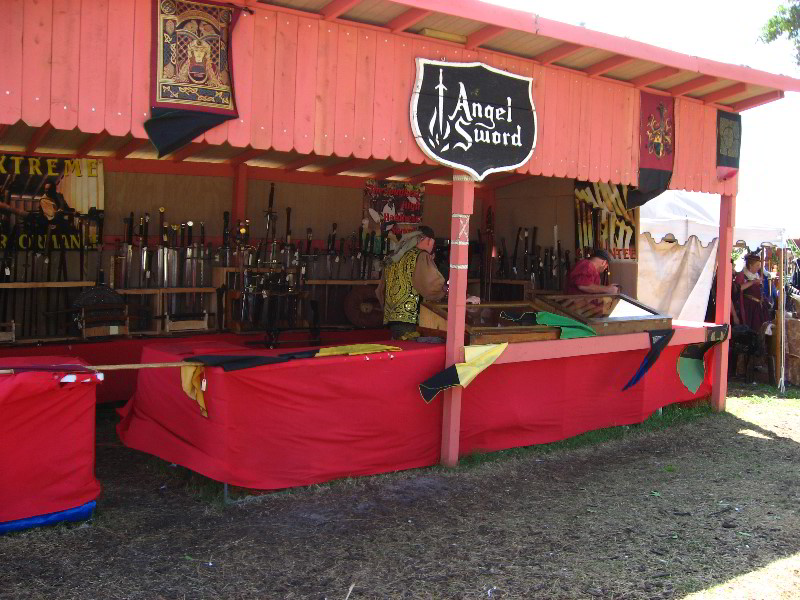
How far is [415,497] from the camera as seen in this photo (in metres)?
5.44

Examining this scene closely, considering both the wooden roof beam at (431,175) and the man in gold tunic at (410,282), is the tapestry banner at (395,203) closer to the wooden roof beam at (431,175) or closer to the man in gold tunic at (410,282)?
the wooden roof beam at (431,175)

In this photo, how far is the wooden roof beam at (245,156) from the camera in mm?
8328

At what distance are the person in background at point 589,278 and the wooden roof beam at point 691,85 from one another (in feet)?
5.84

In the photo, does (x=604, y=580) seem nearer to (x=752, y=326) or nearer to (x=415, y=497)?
(x=415, y=497)

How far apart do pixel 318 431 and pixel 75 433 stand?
61.9 inches

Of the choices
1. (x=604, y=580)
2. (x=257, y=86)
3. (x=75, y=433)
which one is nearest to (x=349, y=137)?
(x=257, y=86)

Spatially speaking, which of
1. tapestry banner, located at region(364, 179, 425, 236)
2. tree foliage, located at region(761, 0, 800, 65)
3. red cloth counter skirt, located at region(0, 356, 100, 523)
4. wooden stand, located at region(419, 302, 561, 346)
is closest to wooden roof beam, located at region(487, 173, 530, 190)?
tapestry banner, located at region(364, 179, 425, 236)

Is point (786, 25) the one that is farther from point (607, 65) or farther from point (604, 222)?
point (607, 65)

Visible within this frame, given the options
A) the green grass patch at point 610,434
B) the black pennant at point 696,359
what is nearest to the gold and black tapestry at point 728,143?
the black pennant at point 696,359

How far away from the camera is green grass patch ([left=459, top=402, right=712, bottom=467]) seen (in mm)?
6397

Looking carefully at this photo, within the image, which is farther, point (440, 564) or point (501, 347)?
point (501, 347)

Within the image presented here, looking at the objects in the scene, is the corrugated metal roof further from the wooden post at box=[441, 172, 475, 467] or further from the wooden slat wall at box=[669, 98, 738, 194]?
the wooden post at box=[441, 172, 475, 467]

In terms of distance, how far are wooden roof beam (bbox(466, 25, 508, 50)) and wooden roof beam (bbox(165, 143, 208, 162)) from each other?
3179mm

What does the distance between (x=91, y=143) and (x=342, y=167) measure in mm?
2832
